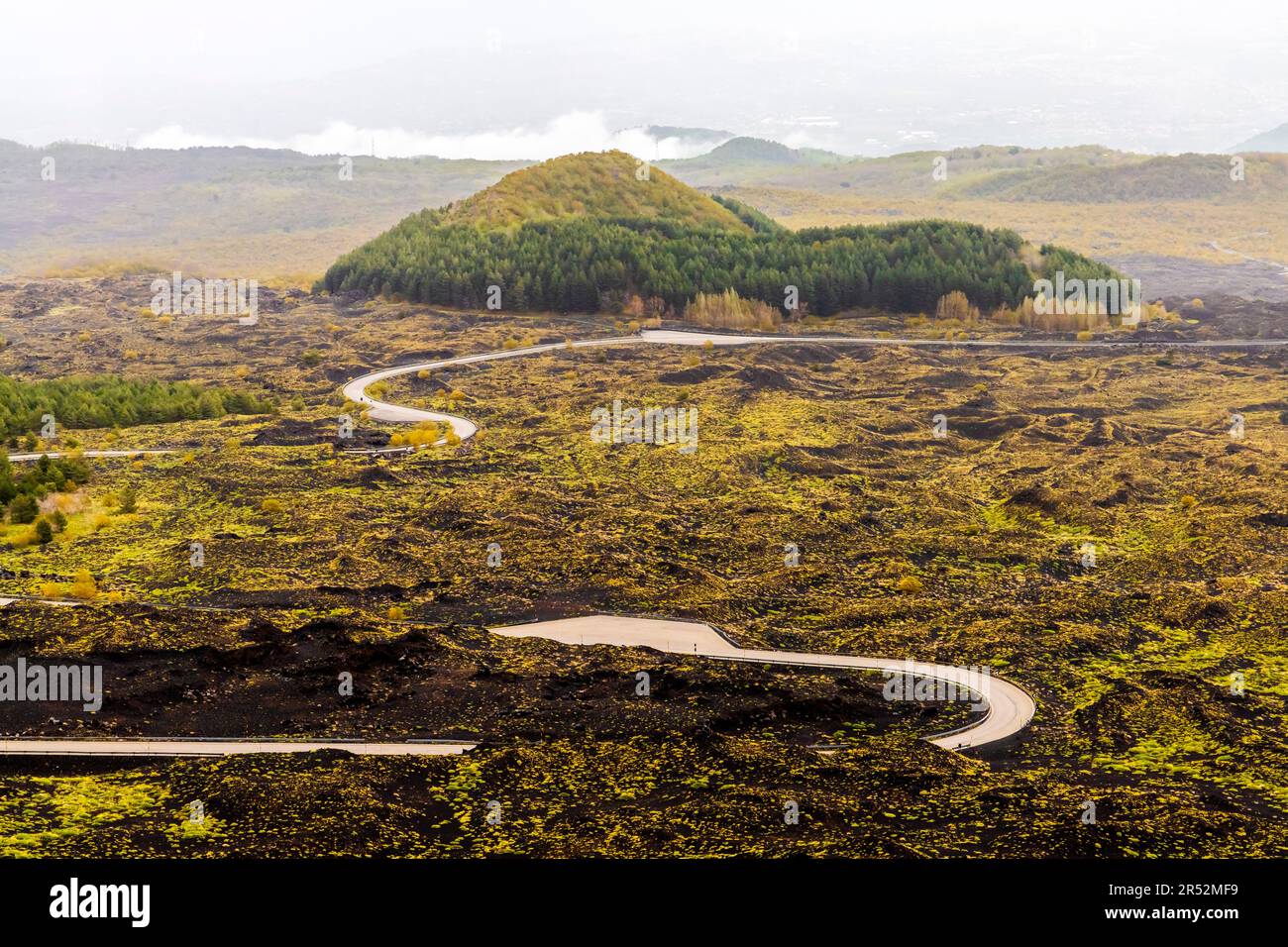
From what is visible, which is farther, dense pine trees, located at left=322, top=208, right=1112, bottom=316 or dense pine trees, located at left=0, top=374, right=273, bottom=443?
dense pine trees, located at left=322, top=208, right=1112, bottom=316

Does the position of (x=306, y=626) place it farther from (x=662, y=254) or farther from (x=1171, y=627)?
(x=662, y=254)

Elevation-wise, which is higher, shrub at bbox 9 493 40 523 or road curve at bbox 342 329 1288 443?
road curve at bbox 342 329 1288 443

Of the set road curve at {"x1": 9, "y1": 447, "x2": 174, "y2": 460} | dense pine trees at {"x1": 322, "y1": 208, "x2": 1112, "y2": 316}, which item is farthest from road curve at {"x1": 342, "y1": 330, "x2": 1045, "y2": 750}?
dense pine trees at {"x1": 322, "y1": 208, "x2": 1112, "y2": 316}

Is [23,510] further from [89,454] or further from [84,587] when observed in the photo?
[89,454]

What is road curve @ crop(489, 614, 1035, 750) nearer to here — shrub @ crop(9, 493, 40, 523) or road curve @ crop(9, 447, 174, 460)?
shrub @ crop(9, 493, 40, 523)

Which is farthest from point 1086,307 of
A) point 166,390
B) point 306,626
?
point 306,626

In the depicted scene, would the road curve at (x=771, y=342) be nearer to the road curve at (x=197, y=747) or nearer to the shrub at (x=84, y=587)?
the shrub at (x=84, y=587)

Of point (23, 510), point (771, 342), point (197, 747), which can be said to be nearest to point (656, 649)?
point (197, 747)

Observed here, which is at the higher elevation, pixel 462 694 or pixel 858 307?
pixel 858 307

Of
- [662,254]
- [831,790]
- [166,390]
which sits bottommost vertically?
[831,790]
